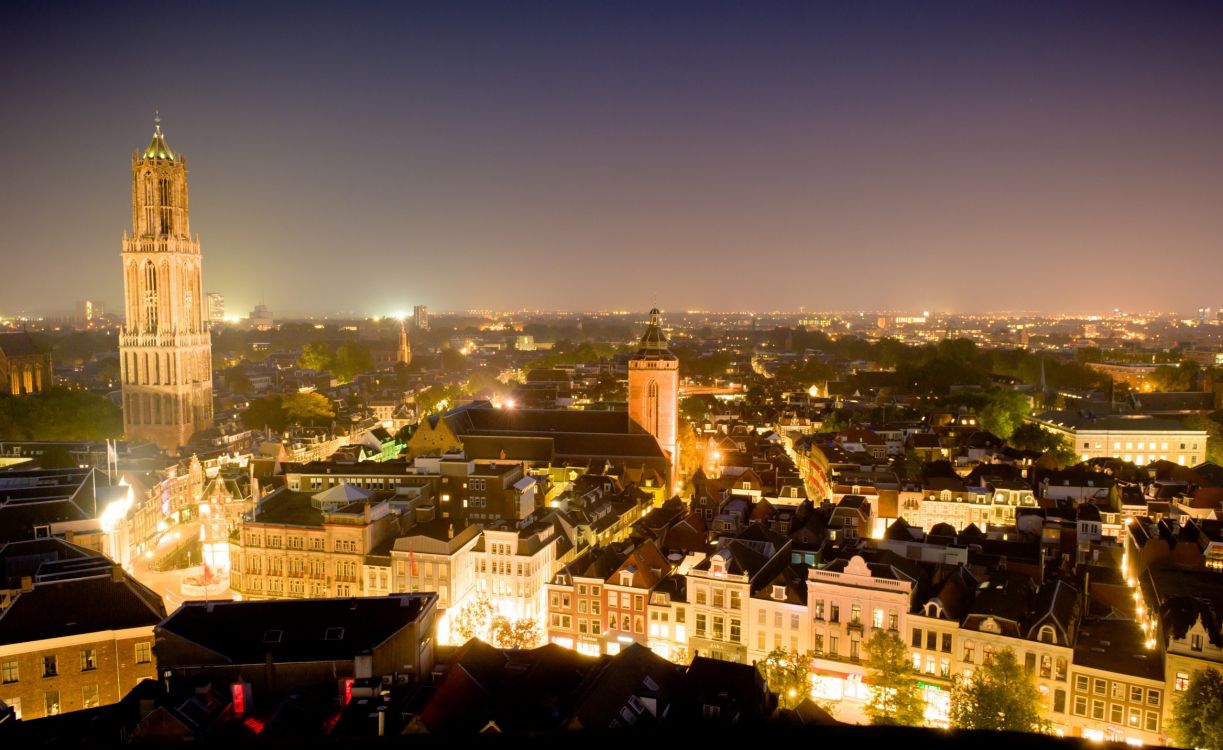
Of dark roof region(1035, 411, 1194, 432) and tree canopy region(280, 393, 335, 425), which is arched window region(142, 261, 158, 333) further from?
dark roof region(1035, 411, 1194, 432)

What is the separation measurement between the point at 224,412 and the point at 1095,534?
6349cm

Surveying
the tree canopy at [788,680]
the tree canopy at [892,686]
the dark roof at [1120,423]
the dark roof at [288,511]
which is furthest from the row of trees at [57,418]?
the dark roof at [1120,423]

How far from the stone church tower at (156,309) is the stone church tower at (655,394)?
30.9m

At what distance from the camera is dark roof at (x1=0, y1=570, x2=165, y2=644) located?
1959 cm

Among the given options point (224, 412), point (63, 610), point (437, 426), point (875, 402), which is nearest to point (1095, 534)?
point (437, 426)

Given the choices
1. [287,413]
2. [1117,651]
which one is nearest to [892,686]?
[1117,651]

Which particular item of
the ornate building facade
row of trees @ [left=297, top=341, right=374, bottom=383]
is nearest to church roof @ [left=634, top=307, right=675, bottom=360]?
the ornate building facade

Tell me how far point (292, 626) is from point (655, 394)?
2752cm

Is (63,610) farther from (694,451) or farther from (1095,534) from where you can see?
(694,451)

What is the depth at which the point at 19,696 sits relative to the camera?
1898 centimetres

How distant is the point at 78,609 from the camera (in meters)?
20.4

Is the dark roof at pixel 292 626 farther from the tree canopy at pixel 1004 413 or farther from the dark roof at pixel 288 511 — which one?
the tree canopy at pixel 1004 413

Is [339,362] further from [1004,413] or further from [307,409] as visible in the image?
[1004,413]

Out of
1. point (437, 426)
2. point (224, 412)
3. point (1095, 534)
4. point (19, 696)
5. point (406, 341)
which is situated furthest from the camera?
point (406, 341)
